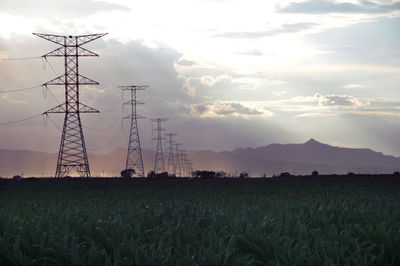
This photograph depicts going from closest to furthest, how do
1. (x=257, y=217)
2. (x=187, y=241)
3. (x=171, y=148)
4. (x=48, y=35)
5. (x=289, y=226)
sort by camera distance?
(x=187, y=241) < (x=289, y=226) < (x=257, y=217) < (x=48, y=35) < (x=171, y=148)

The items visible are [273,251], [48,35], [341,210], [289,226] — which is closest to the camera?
[273,251]

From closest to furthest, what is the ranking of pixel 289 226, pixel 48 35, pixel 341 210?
1. pixel 289 226
2. pixel 341 210
3. pixel 48 35

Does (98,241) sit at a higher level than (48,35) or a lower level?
lower

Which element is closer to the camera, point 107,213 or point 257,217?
point 257,217

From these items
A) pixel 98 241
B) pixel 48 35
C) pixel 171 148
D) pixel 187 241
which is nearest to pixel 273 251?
pixel 187 241

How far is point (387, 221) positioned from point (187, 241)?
6655mm

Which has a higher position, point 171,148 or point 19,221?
point 171,148

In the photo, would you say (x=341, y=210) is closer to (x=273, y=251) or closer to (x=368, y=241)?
(x=368, y=241)

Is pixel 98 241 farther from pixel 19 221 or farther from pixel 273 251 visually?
pixel 273 251

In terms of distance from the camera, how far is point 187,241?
11.5 m

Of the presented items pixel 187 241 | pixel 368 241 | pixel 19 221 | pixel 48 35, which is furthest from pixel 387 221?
pixel 48 35

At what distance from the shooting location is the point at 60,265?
977 centimetres

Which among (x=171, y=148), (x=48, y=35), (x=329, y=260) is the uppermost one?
(x=48, y=35)

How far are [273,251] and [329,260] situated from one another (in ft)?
4.53
